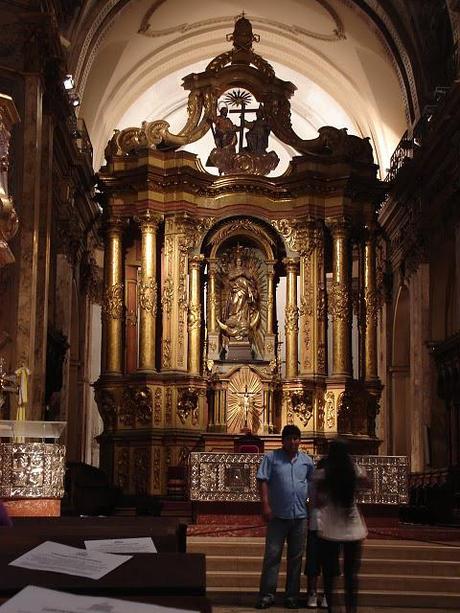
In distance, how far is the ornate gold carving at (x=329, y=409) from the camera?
19500 mm

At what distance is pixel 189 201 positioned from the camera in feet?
66.2

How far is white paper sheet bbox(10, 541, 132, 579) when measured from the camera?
3158mm

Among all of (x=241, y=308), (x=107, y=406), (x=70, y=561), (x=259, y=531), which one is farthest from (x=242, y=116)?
(x=70, y=561)

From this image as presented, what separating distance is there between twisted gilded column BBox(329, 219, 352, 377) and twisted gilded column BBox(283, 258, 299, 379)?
2.16 ft

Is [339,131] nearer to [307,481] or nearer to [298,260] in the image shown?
[298,260]

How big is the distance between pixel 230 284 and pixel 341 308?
2109 millimetres

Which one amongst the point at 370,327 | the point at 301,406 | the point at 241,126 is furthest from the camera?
the point at 241,126

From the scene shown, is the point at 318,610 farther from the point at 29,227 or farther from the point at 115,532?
the point at 29,227

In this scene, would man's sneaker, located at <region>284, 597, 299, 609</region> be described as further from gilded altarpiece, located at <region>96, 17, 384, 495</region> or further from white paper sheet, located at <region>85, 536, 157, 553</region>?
gilded altarpiece, located at <region>96, 17, 384, 495</region>

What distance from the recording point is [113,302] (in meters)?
19.9

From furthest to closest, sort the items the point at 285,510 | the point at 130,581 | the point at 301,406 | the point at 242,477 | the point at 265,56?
1. the point at 265,56
2. the point at 301,406
3. the point at 242,477
4. the point at 285,510
5. the point at 130,581

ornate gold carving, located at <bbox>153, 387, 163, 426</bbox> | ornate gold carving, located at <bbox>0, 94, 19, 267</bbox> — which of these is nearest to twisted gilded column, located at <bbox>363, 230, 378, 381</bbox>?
ornate gold carving, located at <bbox>153, 387, 163, 426</bbox>

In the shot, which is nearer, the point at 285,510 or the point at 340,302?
the point at 285,510

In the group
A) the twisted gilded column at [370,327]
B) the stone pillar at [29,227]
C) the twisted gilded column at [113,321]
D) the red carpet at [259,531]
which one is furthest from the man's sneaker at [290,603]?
the twisted gilded column at [370,327]
